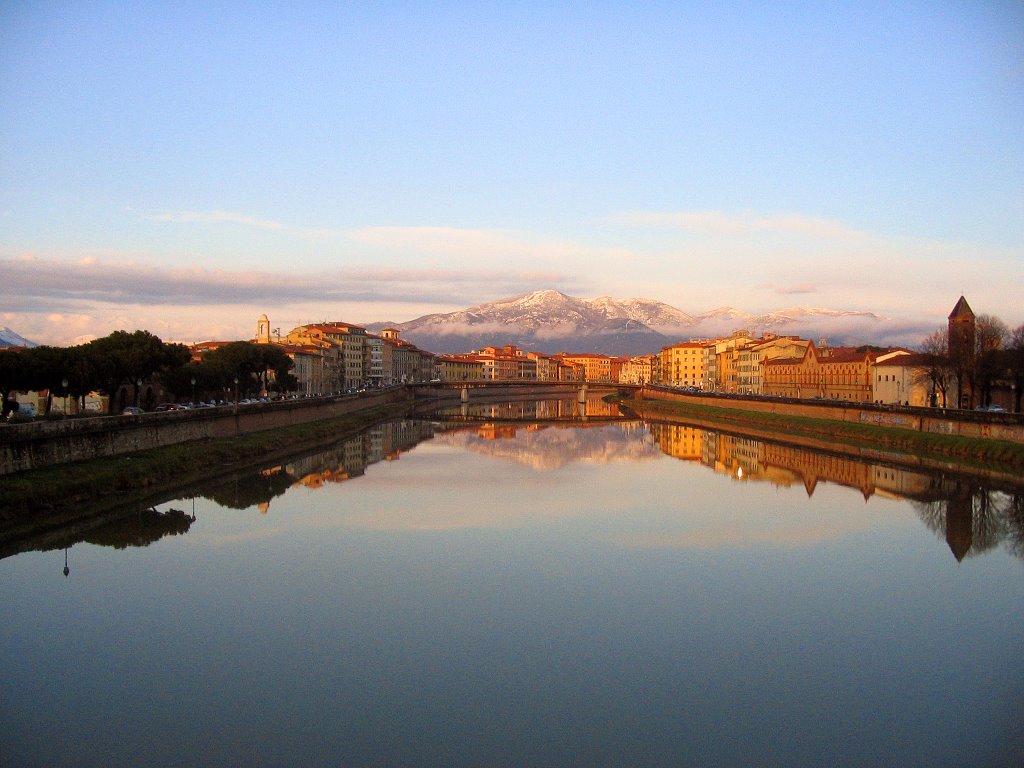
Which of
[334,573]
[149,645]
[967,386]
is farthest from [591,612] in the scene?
[967,386]

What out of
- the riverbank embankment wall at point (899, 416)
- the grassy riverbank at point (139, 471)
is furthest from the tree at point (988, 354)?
the grassy riverbank at point (139, 471)

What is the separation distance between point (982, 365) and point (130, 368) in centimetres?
3542

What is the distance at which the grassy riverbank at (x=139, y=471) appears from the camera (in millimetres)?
19062

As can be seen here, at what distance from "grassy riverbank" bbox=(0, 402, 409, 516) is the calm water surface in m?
1.73

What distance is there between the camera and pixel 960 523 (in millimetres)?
20312

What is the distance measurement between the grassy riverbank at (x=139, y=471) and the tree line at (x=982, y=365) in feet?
95.3

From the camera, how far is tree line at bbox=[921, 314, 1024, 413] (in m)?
39.9

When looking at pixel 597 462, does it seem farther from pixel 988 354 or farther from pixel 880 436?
pixel 988 354

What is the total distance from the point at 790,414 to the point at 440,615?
41837 millimetres

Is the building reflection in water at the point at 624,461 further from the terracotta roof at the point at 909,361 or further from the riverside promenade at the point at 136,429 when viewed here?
the terracotta roof at the point at 909,361

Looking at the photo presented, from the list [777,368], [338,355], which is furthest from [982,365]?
[338,355]

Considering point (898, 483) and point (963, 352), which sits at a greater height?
point (963, 352)

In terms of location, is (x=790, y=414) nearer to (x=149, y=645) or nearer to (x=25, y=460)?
(x=25, y=460)

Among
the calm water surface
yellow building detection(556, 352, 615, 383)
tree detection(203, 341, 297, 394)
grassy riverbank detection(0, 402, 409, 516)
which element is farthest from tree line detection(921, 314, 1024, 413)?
yellow building detection(556, 352, 615, 383)
